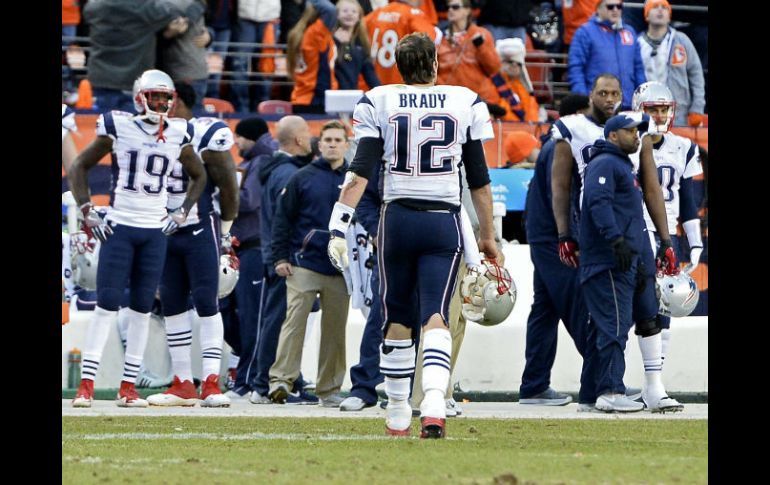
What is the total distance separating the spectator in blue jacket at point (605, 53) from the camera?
1579cm

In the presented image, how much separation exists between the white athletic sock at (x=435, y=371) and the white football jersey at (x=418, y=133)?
2.17ft

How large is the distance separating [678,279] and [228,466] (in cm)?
494

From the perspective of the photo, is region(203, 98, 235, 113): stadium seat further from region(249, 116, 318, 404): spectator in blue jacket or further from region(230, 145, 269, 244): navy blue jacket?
region(249, 116, 318, 404): spectator in blue jacket

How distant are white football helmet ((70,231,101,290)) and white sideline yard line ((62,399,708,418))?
0.93 meters

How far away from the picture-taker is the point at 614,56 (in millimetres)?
15789

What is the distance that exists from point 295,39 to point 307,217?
480 cm

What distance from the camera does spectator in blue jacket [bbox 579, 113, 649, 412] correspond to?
9898mm

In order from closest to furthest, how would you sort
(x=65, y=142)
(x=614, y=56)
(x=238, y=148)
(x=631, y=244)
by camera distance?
(x=631, y=244) → (x=65, y=142) → (x=238, y=148) → (x=614, y=56)

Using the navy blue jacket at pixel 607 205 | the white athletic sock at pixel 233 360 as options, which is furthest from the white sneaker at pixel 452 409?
the white athletic sock at pixel 233 360

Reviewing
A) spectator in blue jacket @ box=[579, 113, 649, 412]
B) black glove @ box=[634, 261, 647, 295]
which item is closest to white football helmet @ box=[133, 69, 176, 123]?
spectator in blue jacket @ box=[579, 113, 649, 412]

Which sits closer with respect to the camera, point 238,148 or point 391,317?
point 391,317

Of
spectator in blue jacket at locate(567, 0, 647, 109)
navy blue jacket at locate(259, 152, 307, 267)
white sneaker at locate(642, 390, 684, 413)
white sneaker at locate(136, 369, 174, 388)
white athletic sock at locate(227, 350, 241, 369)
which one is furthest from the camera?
spectator in blue jacket at locate(567, 0, 647, 109)
